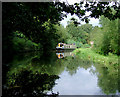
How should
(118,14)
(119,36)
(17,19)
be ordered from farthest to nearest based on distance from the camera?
(119,36), (17,19), (118,14)

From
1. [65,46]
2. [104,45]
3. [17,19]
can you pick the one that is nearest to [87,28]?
[65,46]

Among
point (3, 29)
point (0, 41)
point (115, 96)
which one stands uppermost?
point (3, 29)

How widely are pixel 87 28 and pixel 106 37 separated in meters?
78.5

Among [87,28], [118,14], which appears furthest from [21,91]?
[87,28]

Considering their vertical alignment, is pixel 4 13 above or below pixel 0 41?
above

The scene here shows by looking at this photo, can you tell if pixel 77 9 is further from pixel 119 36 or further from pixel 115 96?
pixel 119 36

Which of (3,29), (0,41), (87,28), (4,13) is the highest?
(87,28)

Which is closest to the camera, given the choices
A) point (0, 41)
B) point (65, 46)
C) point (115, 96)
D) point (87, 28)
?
point (0, 41)

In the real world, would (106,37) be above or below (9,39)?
above

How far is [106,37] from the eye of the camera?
19.7m

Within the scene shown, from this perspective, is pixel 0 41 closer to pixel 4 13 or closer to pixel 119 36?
pixel 4 13

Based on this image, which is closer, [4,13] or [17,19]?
[4,13]

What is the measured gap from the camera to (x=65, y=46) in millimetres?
66125

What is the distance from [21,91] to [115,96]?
303cm
